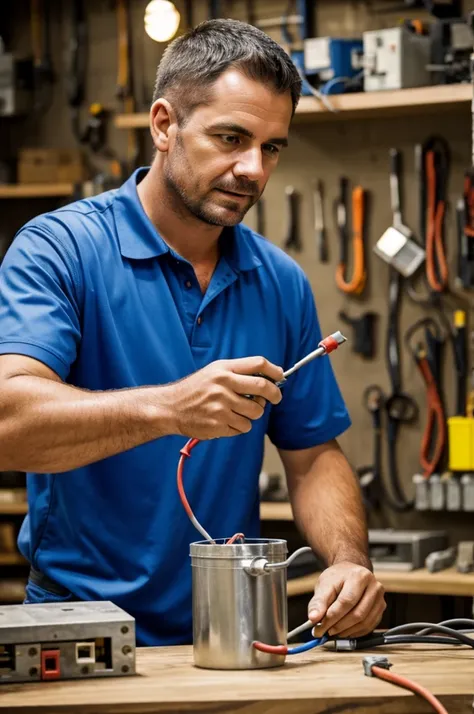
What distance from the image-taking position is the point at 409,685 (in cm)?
153

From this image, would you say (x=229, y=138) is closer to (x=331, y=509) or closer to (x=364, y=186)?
(x=331, y=509)

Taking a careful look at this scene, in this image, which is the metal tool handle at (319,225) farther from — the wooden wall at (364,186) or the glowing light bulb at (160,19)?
the glowing light bulb at (160,19)

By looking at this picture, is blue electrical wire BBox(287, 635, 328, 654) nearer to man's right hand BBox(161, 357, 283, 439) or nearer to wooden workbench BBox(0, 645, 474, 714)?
wooden workbench BBox(0, 645, 474, 714)

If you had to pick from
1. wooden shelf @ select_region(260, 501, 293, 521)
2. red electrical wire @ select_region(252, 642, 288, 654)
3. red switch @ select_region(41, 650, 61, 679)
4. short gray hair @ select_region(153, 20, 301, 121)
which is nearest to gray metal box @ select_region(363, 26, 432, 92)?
wooden shelf @ select_region(260, 501, 293, 521)

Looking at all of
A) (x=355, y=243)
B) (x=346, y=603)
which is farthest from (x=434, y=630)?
(x=355, y=243)

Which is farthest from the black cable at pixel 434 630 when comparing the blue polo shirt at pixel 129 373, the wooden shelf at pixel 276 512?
the wooden shelf at pixel 276 512

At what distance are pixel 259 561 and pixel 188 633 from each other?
0.52 m

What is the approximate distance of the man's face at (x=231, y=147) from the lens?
2.12 m

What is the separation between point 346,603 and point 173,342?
58 centimetres

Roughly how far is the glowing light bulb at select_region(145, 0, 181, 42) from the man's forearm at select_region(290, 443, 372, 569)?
8.20 feet

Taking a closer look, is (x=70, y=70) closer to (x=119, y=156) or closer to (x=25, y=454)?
(x=119, y=156)

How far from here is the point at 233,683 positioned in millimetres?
1552

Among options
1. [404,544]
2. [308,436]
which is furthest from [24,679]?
[404,544]

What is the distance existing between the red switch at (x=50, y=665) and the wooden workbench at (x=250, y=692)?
2cm
